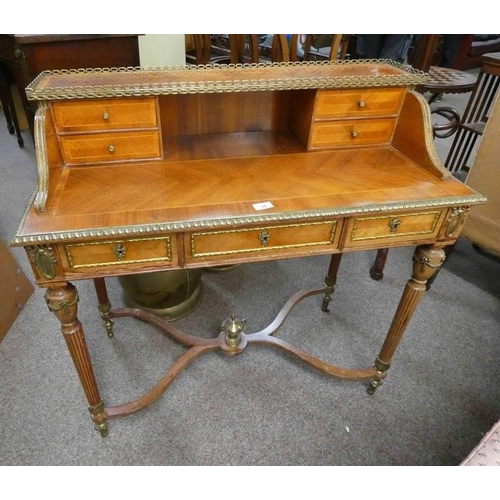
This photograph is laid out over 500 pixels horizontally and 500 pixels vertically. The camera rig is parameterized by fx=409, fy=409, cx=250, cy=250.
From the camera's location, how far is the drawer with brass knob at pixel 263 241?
1.04m

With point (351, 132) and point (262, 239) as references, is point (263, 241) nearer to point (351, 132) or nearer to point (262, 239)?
point (262, 239)

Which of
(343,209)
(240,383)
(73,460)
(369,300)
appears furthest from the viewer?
(369,300)

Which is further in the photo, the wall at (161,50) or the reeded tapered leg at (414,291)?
the wall at (161,50)

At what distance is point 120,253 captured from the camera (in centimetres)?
100

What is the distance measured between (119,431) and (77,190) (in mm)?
889

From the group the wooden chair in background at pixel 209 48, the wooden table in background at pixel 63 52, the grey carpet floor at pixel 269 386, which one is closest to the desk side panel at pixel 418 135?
the grey carpet floor at pixel 269 386

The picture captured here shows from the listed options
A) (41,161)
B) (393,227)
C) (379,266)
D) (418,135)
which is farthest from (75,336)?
(379,266)

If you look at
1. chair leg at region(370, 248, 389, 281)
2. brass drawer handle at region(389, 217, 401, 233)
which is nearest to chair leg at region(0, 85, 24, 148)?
chair leg at region(370, 248, 389, 281)

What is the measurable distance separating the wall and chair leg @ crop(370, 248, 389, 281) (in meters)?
2.08

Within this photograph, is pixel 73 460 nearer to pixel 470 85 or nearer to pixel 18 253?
pixel 18 253

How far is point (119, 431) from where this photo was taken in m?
1.45

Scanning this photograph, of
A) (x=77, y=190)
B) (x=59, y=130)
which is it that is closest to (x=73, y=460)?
(x=77, y=190)

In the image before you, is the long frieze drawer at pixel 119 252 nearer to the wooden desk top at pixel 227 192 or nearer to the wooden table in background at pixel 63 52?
the wooden desk top at pixel 227 192

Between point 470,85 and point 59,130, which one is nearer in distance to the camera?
point 59,130
